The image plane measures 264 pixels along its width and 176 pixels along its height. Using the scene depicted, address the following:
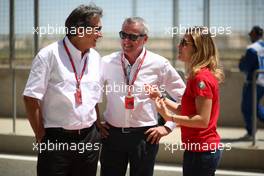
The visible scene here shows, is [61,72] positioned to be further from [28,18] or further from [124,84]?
[28,18]

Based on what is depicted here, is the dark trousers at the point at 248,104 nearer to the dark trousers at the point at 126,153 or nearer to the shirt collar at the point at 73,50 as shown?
the dark trousers at the point at 126,153

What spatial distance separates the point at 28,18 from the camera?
9289mm

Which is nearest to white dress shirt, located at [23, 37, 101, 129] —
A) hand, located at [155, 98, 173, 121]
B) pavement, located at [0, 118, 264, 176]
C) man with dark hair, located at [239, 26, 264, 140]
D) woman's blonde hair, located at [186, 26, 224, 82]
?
hand, located at [155, 98, 173, 121]

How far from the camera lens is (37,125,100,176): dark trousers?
397 centimetres

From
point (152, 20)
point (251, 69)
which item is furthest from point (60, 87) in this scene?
point (152, 20)

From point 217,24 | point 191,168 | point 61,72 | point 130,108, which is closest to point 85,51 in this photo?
point 61,72

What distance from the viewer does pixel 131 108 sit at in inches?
173

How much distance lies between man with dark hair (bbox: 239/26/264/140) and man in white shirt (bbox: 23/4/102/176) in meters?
4.44

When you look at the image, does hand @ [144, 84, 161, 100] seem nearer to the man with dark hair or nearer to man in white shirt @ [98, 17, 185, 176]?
man in white shirt @ [98, 17, 185, 176]

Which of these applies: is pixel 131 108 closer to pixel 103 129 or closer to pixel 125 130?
pixel 125 130

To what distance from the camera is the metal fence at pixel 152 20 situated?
348 inches

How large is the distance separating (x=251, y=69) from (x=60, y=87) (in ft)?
15.7

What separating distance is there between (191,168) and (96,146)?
0.74 metres

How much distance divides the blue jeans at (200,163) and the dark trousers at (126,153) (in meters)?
0.51
